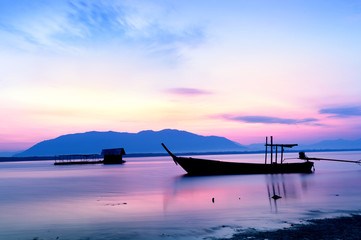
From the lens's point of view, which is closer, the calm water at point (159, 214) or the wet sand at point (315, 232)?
the wet sand at point (315, 232)

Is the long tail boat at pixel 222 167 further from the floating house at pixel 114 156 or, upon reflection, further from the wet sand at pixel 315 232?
the floating house at pixel 114 156

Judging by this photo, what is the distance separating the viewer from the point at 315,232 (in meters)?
12.6

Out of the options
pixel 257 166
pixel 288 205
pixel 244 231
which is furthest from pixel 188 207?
pixel 257 166

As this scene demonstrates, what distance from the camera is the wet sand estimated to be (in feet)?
39.2

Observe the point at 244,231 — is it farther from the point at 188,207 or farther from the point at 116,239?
the point at 188,207

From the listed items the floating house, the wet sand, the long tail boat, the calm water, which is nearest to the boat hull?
the long tail boat

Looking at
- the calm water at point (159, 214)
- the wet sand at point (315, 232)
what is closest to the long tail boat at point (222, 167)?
the calm water at point (159, 214)

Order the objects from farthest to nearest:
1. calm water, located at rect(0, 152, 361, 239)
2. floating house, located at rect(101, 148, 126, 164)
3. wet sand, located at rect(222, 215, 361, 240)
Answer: floating house, located at rect(101, 148, 126, 164) < calm water, located at rect(0, 152, 361, 239) < wet sand, located at rect(222, 215, 361, 240)

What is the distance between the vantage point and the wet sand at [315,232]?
39.2 ft

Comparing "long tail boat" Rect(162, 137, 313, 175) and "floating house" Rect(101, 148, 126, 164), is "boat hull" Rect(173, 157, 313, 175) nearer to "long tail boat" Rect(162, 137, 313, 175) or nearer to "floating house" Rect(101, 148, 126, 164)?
"long tail boat" Rect(162, 137, 313, 175)

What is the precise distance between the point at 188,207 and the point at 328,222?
8.69 m

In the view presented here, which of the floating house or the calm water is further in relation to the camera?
the floating house

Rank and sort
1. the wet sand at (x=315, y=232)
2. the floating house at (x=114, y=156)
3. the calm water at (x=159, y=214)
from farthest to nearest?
the floating house at (x=114, y=156), the calm water at (x=159, y=214), the wet sand at (x=315, y=232)

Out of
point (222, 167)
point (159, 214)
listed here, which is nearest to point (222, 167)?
point (222, 167)
